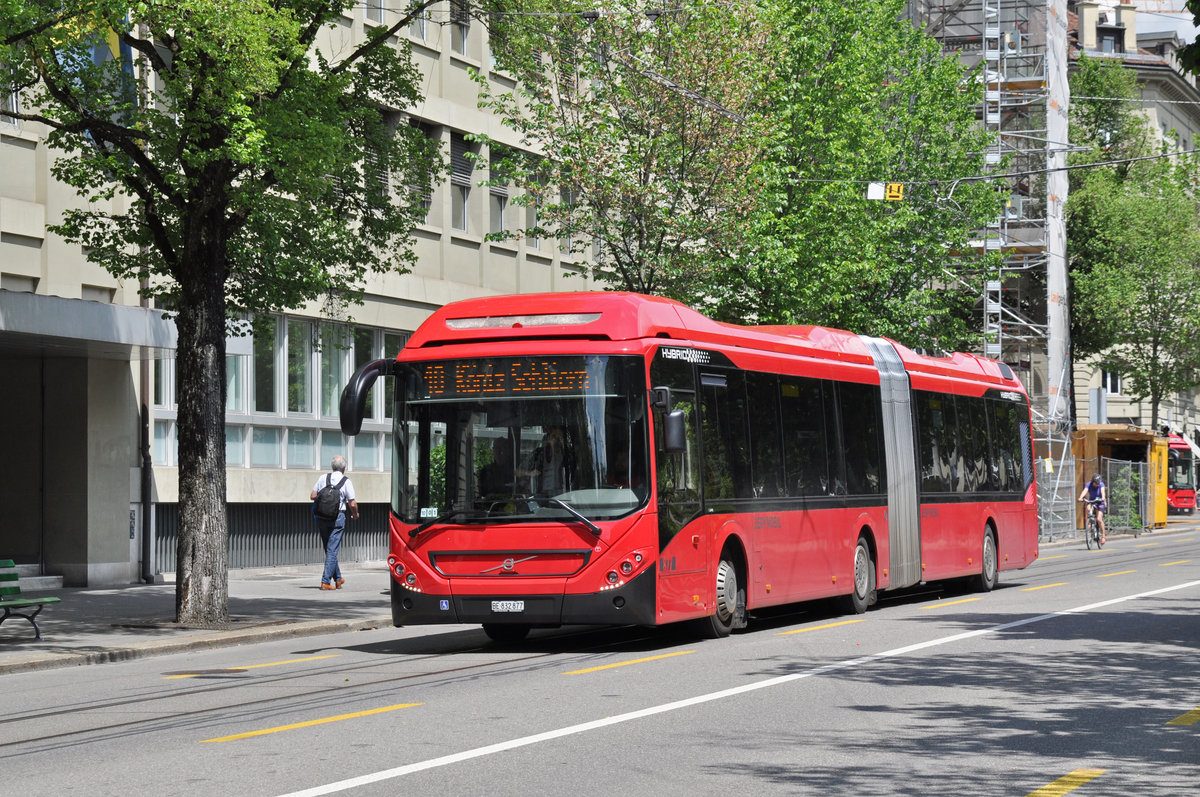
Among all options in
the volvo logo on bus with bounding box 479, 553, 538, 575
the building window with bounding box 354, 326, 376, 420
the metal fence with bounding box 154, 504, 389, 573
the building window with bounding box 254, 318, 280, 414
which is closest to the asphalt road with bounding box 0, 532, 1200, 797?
the volvo logo on bus with bounding box 479, 553, 538, 575

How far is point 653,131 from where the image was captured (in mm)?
26516

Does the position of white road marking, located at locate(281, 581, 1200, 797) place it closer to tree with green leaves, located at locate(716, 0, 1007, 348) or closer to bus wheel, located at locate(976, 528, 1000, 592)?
bus wheel, located at locate(976, 528, 1000, 592)

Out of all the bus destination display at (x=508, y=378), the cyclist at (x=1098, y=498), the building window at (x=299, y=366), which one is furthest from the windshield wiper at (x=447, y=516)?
the cyclist at (x=1098, y=498)

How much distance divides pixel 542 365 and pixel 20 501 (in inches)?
523

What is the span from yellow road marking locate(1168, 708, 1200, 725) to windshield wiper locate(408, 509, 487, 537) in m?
6.45

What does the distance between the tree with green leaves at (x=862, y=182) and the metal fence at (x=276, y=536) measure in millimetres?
8348

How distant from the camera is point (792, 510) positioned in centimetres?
Answer: 1808

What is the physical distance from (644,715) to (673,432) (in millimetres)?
4634

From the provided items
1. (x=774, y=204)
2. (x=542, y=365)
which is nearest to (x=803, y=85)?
(x=774, y=204)

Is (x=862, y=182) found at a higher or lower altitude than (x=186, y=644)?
higher

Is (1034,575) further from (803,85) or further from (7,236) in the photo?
(7,236)

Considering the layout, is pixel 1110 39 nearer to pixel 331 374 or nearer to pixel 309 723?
pixel 331 374

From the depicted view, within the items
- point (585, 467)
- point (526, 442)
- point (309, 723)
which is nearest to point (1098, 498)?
point (585, 467)

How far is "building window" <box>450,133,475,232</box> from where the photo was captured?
35062 millimetres
